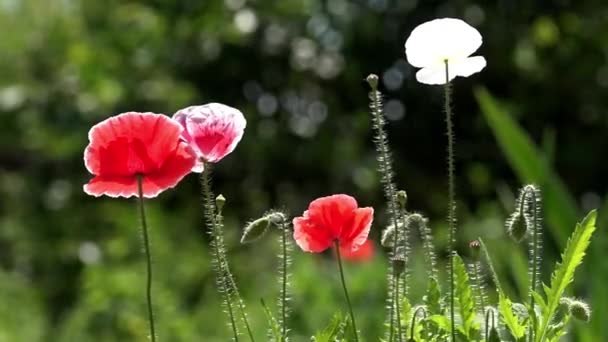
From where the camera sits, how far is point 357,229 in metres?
0.91

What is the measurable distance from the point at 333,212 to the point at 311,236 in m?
0.02

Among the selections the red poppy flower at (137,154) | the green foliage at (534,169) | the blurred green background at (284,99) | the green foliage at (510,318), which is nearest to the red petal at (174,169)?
the red poppy flower at (137,154)

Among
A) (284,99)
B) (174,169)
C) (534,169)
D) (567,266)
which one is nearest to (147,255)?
(174,169)

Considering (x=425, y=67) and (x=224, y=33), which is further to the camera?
(x=224, y=33)

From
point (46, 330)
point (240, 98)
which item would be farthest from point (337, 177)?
point (46, 330)

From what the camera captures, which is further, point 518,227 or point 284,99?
point 284,99

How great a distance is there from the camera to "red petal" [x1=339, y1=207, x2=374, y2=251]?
2.97 ft

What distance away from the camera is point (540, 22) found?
5.84 m

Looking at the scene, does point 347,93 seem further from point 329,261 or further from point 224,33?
point 329,261

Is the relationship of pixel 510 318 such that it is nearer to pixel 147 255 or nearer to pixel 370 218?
pixel 370 218

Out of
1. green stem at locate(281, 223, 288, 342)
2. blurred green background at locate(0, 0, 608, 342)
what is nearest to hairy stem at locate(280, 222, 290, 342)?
green stem at locate(281, 223, 288, 342)

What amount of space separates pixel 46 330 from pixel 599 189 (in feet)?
9.19

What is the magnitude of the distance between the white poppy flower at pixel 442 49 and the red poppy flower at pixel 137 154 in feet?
0.59

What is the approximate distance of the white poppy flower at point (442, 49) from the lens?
2.92 feet
